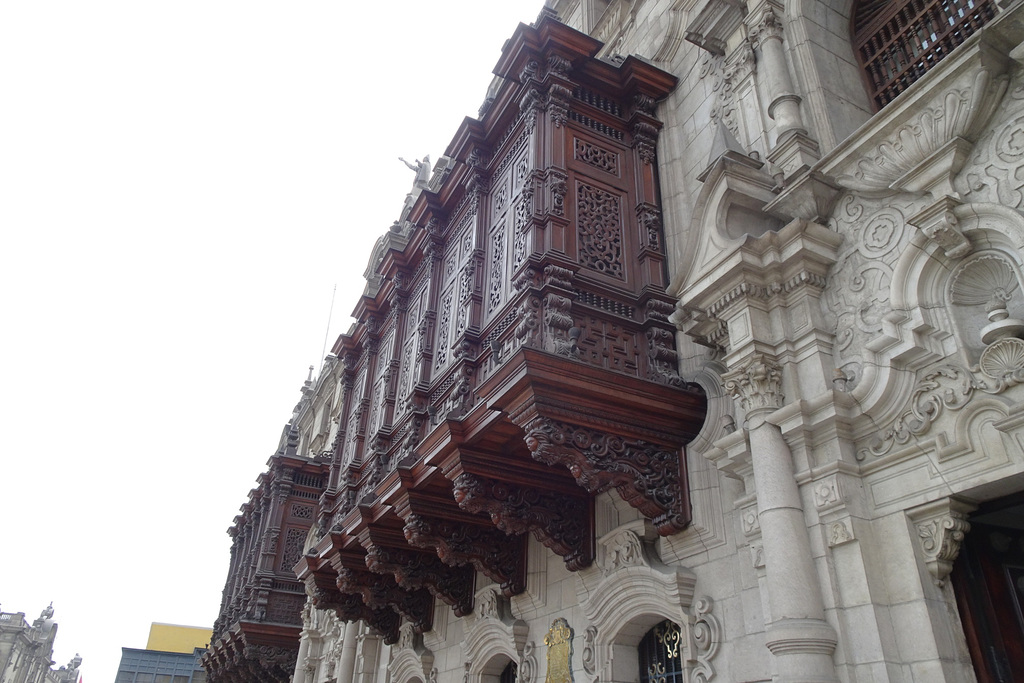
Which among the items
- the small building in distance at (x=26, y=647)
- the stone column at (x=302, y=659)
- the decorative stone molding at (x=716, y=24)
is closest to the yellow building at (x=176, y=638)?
the small building in distance at (x=26, y=647)

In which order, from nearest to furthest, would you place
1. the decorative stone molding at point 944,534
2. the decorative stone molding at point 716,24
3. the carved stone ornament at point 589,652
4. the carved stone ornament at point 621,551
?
the decorative stone molding at point 944,534 < the carved stone ornament at point 621,551 < the carved stone ornament at point 589,652 < the decorative stone molding at point 716,24

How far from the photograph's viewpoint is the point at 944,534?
485 centimetres

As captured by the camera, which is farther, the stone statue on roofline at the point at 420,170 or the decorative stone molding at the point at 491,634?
the stone statue on roofline at the point at 420,170

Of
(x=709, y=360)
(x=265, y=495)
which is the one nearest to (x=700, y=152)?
(x=709, y=360)

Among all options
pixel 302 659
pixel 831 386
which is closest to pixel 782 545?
pixel 831 386

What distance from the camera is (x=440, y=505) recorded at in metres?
8.90

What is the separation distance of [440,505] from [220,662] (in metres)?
19.6

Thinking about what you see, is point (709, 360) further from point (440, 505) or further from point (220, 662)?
point (220, 662)

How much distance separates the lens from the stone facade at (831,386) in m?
4.85

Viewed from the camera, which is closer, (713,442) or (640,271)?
(713,442)

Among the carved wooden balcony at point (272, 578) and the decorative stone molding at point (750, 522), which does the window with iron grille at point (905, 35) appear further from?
the carved wooden balcony at point (272, 578)

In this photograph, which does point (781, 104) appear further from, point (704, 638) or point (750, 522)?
point (704, 638)

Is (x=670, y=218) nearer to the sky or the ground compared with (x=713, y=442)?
nearer to the sky

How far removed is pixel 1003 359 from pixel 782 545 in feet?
6.18
